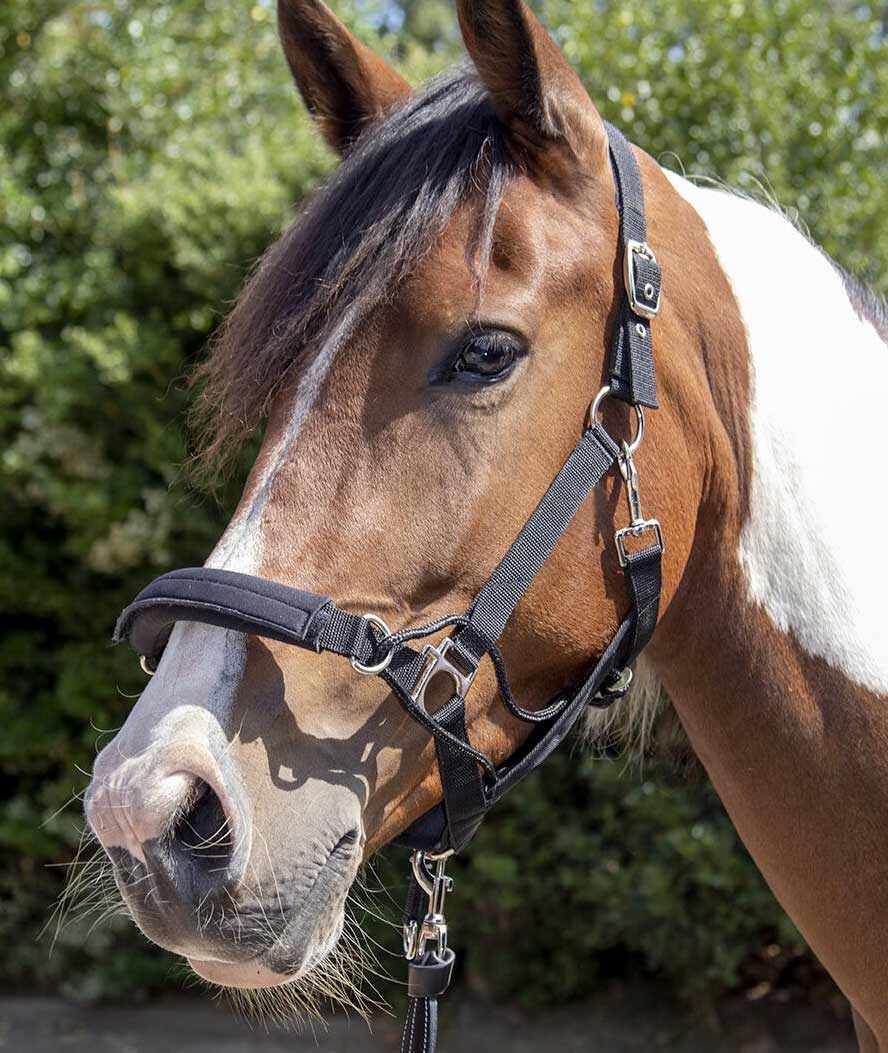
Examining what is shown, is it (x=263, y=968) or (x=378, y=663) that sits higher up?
(x=378, y=663)

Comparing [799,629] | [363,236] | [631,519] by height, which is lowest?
[799,629]

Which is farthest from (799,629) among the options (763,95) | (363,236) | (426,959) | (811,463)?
(763,95)

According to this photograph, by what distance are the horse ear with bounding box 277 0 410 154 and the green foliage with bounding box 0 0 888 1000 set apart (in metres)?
1.89

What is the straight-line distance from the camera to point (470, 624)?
1439mm

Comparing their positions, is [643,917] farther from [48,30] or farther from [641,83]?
[48,30]

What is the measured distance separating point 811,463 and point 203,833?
1.06m

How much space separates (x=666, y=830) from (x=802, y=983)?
1062mm

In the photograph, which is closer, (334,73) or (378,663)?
(378,663)

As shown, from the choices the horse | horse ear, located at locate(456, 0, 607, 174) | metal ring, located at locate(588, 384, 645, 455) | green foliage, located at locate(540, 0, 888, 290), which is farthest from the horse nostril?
green foliage, located at locate(540, 0, 888, 290)

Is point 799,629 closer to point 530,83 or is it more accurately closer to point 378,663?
point 378,663

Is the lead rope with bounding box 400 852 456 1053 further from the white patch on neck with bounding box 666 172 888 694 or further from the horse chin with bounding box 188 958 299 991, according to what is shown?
the white patch on neck with bounding box 666 172 888 694

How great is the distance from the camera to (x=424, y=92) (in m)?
1.67

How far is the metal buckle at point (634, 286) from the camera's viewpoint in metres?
1.54

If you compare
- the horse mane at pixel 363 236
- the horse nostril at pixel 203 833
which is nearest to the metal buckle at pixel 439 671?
the horse nostril at pixel 203 833
